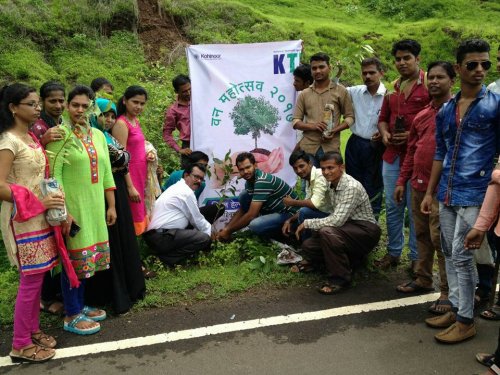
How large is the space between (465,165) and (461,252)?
0.59 meters

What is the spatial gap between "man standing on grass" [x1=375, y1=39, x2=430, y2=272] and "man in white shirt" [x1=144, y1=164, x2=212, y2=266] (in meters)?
1.80

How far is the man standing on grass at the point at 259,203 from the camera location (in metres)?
4.87

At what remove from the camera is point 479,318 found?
3.62 metres

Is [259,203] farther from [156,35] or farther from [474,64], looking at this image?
[156,35]

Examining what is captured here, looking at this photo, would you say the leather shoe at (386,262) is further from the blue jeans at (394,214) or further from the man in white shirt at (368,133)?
the man in white shirt at (368,133)

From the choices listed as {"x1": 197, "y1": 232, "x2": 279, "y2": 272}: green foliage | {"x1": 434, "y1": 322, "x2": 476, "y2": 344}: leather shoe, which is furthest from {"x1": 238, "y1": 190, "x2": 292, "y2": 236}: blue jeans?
{"x1": 434, "y1": 322, "x2": 476, "y2": 344}: leather shoe

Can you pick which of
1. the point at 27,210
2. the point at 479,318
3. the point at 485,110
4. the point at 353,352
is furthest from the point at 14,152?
the point at 479,318

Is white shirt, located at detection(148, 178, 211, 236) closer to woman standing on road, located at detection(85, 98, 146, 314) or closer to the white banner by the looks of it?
woman standing on road, located at detection(85, 98, 146, 314)

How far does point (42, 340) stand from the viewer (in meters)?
3.34

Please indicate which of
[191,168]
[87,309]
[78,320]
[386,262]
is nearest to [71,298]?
[78,320]

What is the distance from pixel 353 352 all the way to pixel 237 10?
11.0 metres

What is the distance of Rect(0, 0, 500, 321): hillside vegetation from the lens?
29.0 feet

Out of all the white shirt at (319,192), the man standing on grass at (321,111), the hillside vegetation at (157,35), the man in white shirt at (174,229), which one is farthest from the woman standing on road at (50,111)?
the hillside vegetation at (157,35)

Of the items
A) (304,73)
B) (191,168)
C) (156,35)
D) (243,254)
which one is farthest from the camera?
(156,35)
